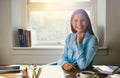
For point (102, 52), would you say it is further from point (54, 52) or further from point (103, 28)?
point (54, 52)

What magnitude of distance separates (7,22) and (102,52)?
1158 mm

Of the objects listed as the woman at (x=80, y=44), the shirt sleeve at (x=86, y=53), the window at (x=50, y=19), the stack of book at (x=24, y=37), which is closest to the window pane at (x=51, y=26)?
the window at (x=50, y=19)

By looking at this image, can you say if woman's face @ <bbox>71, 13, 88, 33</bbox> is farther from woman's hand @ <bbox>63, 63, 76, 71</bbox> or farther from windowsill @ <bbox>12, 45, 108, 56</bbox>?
windowsill @ <bbox>12, 45, 108, 56</bbox>

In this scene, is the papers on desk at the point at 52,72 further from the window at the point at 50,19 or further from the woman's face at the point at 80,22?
the window at the point at 50,19

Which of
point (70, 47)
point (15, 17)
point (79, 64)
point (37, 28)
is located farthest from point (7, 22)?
point (79, 64)

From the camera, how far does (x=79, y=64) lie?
74.4 inches

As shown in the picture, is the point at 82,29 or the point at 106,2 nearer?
the point at 82,29

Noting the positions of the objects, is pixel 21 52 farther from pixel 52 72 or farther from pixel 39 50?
pixel 52 72

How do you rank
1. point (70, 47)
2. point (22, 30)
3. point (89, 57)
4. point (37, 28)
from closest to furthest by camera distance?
point (89, 57), point (70, 47), point (22, 30), point (37, 28)

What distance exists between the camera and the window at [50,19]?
2.63 m

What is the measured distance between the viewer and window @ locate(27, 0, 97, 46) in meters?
2.63

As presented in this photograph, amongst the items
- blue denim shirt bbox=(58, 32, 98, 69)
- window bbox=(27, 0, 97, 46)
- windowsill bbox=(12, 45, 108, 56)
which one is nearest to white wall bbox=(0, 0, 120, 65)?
windowsill bbox=(12, 45, 108, 56)

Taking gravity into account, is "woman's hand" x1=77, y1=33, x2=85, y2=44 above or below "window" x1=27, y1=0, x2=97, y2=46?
below

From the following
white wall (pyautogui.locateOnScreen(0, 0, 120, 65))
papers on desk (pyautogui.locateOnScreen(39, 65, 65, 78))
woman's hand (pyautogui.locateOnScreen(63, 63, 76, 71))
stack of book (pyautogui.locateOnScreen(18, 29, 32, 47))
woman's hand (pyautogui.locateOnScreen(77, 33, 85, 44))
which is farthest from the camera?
stack of book (pyautogui.locateOnScreen(18, 29, 32, 47))
